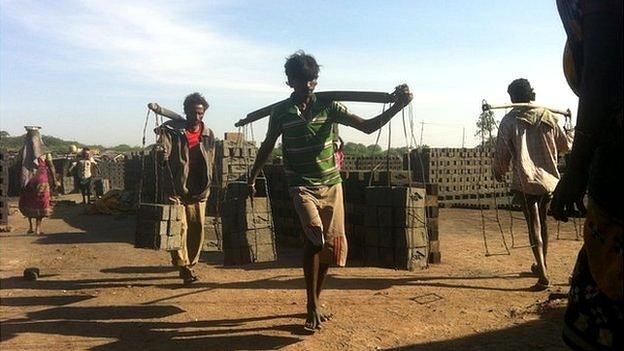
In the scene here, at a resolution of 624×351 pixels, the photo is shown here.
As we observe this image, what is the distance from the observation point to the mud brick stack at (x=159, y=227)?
5.69 m

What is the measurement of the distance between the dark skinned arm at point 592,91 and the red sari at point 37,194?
11136 millimetres

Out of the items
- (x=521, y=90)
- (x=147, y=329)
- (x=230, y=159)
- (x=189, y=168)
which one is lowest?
(x=147, y=329)

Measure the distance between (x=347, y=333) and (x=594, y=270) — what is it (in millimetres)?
2520

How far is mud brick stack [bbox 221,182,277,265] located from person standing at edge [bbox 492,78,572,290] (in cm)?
264

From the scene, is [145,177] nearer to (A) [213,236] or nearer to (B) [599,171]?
(A) [213,236]

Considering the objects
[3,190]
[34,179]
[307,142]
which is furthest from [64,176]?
[307,142]

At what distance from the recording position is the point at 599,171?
1.71m

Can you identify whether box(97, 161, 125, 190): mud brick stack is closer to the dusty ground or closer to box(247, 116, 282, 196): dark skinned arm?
the dusty ground

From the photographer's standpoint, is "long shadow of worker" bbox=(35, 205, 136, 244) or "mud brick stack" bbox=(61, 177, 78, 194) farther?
"mud brick stack" bbox=(61, 177, 78, 194)

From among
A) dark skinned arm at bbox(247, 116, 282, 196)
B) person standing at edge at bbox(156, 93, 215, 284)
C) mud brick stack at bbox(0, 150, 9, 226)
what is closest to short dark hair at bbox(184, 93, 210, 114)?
person standing at edge at bbox(156, 93, 215, 284)

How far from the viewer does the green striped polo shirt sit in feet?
14.0

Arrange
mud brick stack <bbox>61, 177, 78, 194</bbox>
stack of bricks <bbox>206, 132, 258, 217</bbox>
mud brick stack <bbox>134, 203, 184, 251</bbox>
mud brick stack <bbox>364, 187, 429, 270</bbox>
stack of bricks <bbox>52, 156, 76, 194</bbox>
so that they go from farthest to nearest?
mud brick stack <bbox>61, 177, 78, 194</bbox> → stack of bricks <bbox>52, 156, 76, 194</bbox> → stack of bricks <bbox>206, 132, 258, 217</bbox> → mud brick stack <bbox>364, 187, 429, 270</bbox> → mud brick stack <bbox>134, 203, 184, 251</bbox>

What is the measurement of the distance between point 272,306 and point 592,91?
3.73 meters

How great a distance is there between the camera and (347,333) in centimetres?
405
